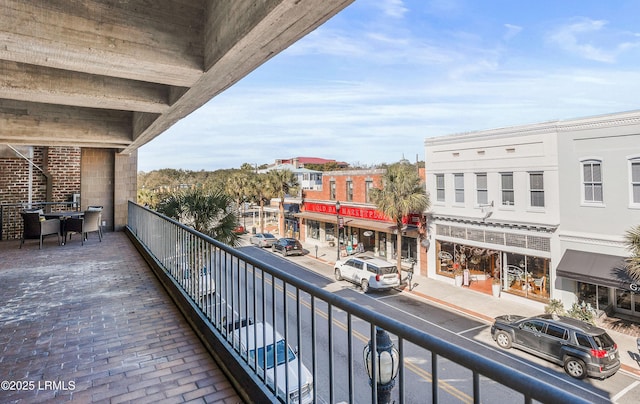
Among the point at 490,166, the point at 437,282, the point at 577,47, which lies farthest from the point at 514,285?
the point at 577,47

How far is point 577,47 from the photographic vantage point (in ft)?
53.0

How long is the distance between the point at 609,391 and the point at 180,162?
→ 204ft

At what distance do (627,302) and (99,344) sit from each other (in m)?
14.6

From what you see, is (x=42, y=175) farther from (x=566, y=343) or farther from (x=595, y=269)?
(x=595, y=269)

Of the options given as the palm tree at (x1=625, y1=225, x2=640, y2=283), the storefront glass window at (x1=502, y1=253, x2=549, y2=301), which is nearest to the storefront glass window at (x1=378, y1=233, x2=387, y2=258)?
the storefront glass window at (x1=502, y1=253, x2=549, y2=301)

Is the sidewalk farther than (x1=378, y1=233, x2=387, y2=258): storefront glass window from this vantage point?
No

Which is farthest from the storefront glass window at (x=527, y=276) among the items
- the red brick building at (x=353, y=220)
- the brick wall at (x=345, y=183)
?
the brick wall at (x=345, y=183)

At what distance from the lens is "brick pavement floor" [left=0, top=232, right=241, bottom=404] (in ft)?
8.47

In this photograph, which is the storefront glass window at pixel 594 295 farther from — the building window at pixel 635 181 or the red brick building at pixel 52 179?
the red brick building at pixel 52 179

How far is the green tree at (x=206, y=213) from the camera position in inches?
403

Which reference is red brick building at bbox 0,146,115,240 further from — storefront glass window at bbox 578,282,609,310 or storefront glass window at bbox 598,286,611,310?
storefront glass window at bbox 598,286,611,310

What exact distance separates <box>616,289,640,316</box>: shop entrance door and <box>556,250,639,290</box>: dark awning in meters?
1.21

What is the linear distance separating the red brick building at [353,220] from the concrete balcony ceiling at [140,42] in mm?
15441

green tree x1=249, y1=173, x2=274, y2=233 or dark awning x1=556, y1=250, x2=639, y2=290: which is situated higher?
green tree x1=249, y1=173, x2=274, y2=233
